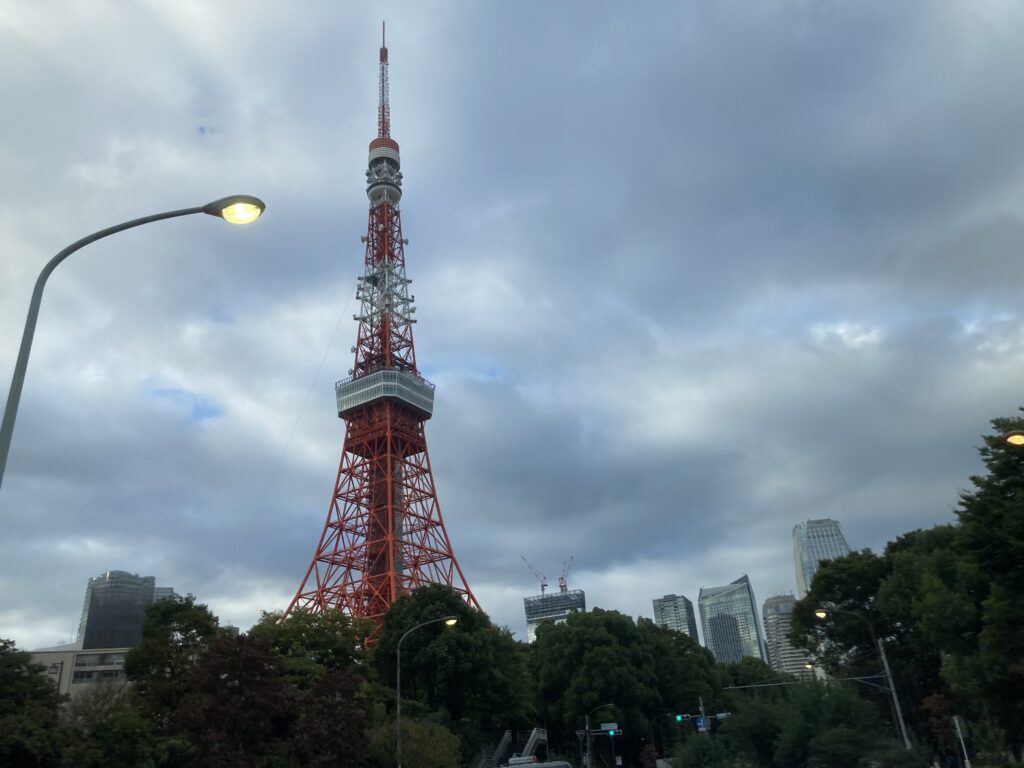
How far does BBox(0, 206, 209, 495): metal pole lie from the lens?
761 cm

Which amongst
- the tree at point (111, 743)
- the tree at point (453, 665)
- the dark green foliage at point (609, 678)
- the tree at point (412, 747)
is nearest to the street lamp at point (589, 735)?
the dark green foliage at point (609, 678)

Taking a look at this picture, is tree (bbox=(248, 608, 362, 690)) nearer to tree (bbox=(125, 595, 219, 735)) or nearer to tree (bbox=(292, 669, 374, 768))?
tree (bbox=(125, 595, 219, 735))

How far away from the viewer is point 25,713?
895 inches

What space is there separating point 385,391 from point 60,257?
223 ft

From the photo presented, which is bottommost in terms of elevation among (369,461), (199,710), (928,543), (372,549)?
(199,710)

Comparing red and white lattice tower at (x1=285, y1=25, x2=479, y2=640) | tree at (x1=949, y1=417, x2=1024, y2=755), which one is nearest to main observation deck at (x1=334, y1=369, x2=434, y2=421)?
red and white lattice tower at (x1=285, y1=25, x2=479, y2=640)

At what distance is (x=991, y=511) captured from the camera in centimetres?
2894

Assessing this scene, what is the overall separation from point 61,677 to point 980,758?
231 feet

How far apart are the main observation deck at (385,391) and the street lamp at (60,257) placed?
222ft

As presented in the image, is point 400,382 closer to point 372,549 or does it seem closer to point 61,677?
point 372,549

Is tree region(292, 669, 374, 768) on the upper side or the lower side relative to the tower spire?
lower

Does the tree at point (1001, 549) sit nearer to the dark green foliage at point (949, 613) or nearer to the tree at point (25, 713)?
the dark green foliage at point (949, 613)

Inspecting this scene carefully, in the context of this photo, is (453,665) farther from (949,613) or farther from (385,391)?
(385,391)

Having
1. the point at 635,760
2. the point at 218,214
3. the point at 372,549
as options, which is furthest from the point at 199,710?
the point at 635,760
